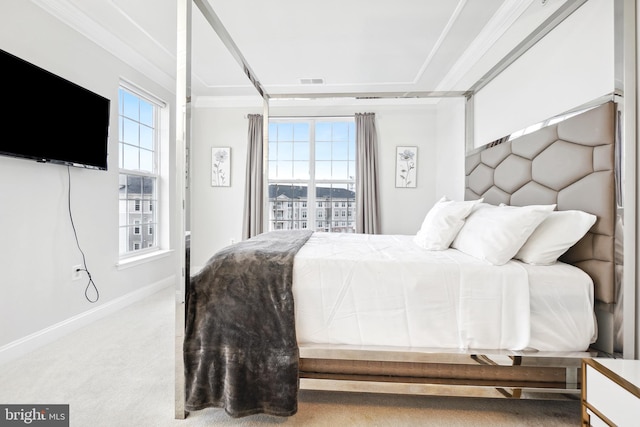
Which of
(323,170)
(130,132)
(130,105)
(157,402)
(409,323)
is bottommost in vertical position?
(157,402)

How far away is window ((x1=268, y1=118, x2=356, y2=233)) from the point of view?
14.4 ft

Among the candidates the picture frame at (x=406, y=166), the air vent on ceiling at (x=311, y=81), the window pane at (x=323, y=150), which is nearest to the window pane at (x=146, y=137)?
the air vent on ceiling at (x=311, y=81)

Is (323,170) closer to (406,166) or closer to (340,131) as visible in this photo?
(340,131)

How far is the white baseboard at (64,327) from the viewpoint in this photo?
2.05m

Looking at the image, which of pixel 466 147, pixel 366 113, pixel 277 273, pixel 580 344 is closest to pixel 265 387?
pixel 277 273

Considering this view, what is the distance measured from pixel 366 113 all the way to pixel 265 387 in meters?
3.68

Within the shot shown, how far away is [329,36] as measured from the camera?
2.68 m

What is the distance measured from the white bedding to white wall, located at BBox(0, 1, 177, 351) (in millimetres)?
1680

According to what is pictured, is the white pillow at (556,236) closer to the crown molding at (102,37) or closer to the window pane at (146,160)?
the crown molding at (102,37)

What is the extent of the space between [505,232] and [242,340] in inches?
56.6

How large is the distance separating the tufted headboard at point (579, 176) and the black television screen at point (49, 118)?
3.49 metres

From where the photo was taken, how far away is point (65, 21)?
2391 millimetres

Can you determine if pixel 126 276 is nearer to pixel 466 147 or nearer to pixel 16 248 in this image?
pixel 16 248

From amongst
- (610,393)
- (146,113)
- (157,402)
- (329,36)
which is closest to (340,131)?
(329,36)
